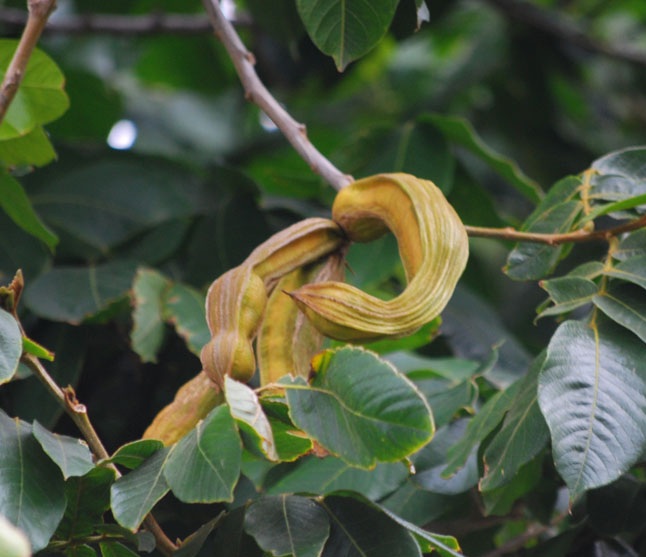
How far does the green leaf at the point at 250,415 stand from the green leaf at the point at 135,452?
0.09 meters

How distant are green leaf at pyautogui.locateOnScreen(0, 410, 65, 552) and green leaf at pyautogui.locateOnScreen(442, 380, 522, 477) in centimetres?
34

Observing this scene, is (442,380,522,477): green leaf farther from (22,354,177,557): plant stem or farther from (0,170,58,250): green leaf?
(0,170,58,250): green leaf

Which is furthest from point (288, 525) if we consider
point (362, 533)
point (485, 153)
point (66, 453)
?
point (485, 153)

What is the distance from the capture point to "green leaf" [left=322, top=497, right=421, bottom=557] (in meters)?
0.69

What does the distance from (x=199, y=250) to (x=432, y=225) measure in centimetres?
53

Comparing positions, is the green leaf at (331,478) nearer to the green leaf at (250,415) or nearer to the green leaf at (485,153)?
the green leaf at (250,415)

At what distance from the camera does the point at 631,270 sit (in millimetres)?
777

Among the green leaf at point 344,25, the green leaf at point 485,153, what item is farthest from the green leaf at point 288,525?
the green leaf at point 485,153

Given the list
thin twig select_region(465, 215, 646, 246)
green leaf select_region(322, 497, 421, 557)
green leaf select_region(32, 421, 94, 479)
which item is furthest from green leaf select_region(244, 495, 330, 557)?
thin twig select_region(465, 215, 646, 246)

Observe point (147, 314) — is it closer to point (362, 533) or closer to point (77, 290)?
point (77, 290)

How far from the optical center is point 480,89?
231 centimetres

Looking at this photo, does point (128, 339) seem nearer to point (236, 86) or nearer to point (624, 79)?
point (236, 86)

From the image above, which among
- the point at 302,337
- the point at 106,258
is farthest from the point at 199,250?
the point at 302,337

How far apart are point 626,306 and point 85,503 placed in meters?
0.45
